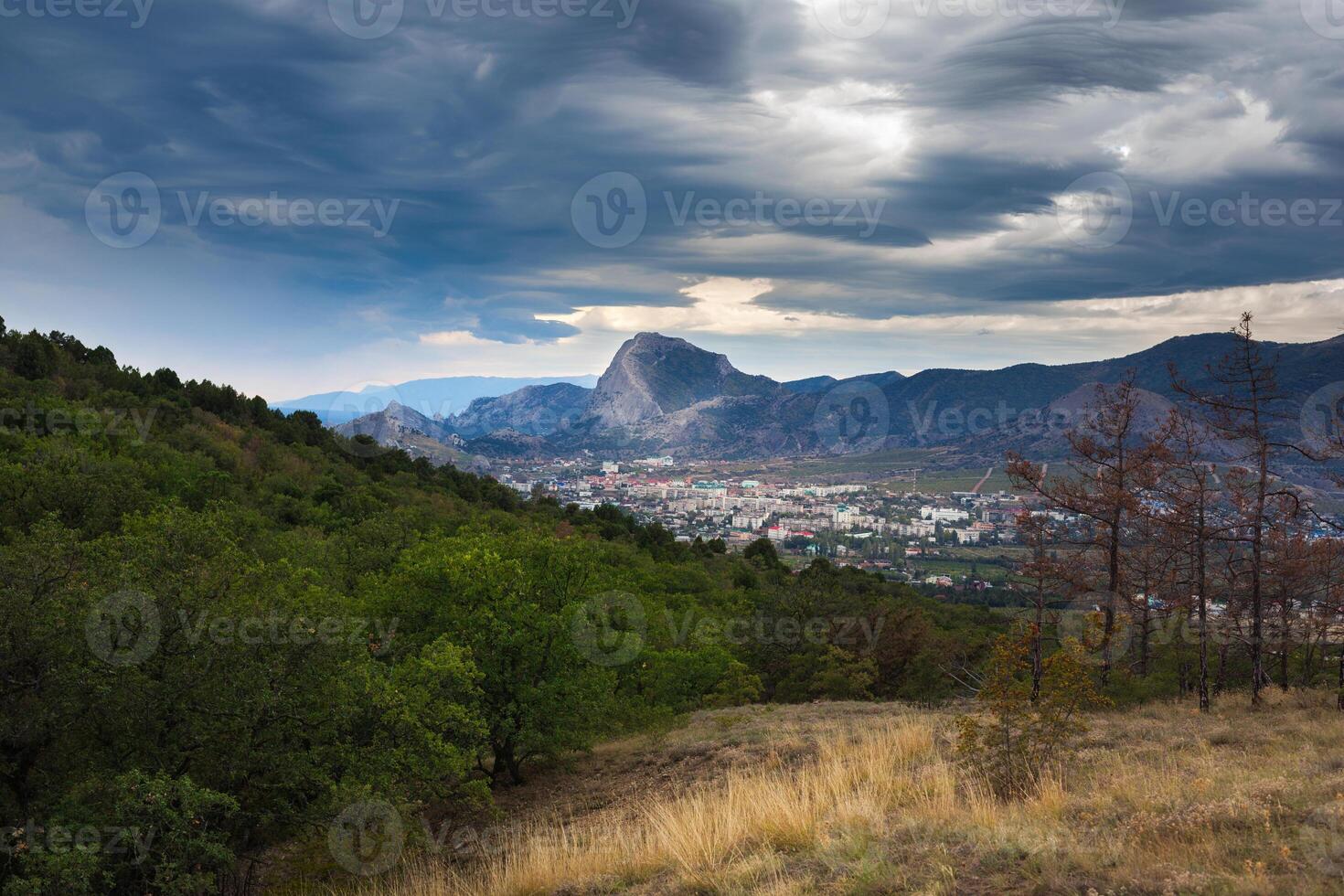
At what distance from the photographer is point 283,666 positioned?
38.3ft

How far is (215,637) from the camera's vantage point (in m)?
11.2

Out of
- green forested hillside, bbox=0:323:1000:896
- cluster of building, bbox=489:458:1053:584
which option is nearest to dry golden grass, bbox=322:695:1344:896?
green forested hillside, bbox=0:323:1000:896

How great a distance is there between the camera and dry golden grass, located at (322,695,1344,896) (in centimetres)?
560

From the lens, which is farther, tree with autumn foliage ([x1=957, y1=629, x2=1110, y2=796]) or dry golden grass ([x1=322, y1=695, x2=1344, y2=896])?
tree with autumn foliage ([x1=957, y1=629, x2=1110, y2=796])

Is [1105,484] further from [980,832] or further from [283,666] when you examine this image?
Answer: [283,666]

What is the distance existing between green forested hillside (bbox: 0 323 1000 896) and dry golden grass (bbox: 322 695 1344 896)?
2.44 m

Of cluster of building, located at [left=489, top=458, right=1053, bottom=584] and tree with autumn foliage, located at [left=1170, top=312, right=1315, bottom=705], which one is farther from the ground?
tree with autumn foliage, located at [left=1170, top=312, right=1315, bottom=705]

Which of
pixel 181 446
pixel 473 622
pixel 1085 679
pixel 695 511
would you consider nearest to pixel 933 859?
pixel 1085 679

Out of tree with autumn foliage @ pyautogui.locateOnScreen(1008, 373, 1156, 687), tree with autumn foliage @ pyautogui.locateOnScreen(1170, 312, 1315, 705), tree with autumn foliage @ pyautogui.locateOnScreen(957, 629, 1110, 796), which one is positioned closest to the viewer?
Answer: tree with autumn foliage @ pyautogui.locateOnScreen(957, 629, 1110, 796)

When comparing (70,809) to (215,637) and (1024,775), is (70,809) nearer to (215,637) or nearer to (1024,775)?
(215,637)

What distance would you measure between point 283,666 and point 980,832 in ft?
33.2

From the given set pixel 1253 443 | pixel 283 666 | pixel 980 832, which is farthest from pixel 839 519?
pixel 980 832

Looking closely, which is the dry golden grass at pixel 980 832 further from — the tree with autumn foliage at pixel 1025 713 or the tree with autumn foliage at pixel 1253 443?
the tree with autumn foliage at pixel 1253 443

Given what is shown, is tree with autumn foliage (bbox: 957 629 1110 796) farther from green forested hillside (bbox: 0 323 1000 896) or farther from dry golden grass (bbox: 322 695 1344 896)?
green forested hillside (bbox: 0 323 1000 896)
